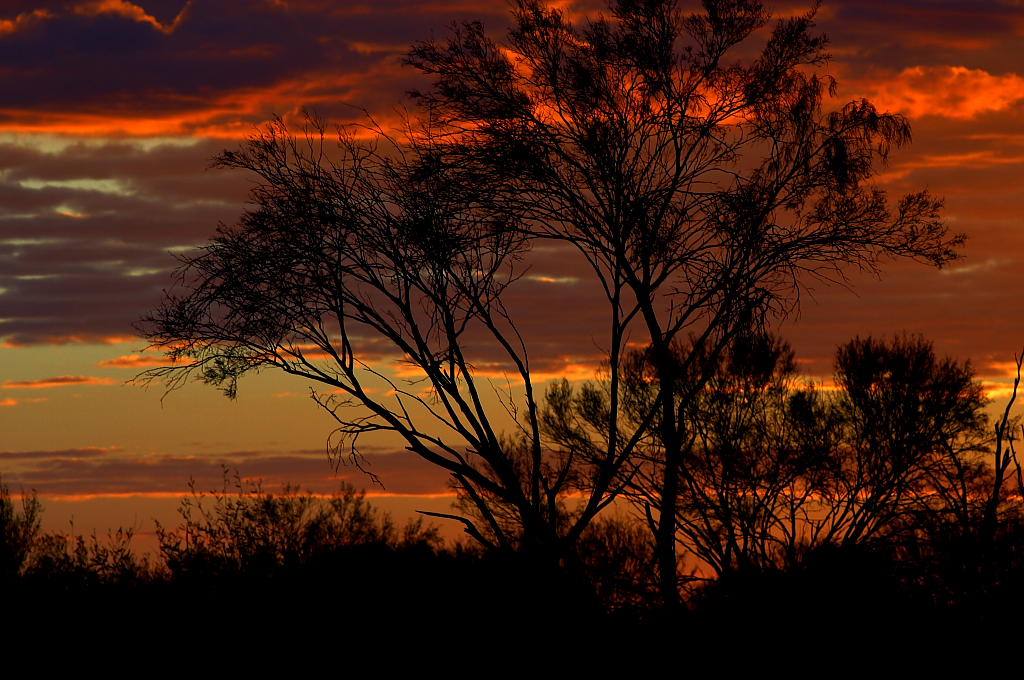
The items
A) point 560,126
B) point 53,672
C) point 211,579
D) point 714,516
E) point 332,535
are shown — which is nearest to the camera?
point 53,672

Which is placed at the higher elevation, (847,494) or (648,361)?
(648,361)

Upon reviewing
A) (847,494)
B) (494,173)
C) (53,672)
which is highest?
(494,173)

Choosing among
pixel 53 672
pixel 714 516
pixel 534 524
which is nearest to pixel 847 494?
pixel 714 516

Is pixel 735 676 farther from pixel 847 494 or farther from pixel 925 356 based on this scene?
pixel 925 356

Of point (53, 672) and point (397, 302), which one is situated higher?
point (397, 302)

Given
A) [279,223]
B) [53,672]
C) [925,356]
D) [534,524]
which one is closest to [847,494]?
[925,356]

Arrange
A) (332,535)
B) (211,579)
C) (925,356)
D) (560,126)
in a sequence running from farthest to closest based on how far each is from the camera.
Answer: (332,535)
(925,356)
(211,579)
(560,126)

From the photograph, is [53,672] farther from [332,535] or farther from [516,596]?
[332,535]

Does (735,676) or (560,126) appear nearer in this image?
(735,676)

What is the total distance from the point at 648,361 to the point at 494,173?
42.9 ft

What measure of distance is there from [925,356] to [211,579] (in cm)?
2110

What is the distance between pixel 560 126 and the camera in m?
18.0

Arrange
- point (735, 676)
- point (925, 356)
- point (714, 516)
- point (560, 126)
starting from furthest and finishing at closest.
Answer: point (925, 356), point (714, 516), point (560, 126), point (735, 676)

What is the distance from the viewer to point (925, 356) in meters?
31.8
